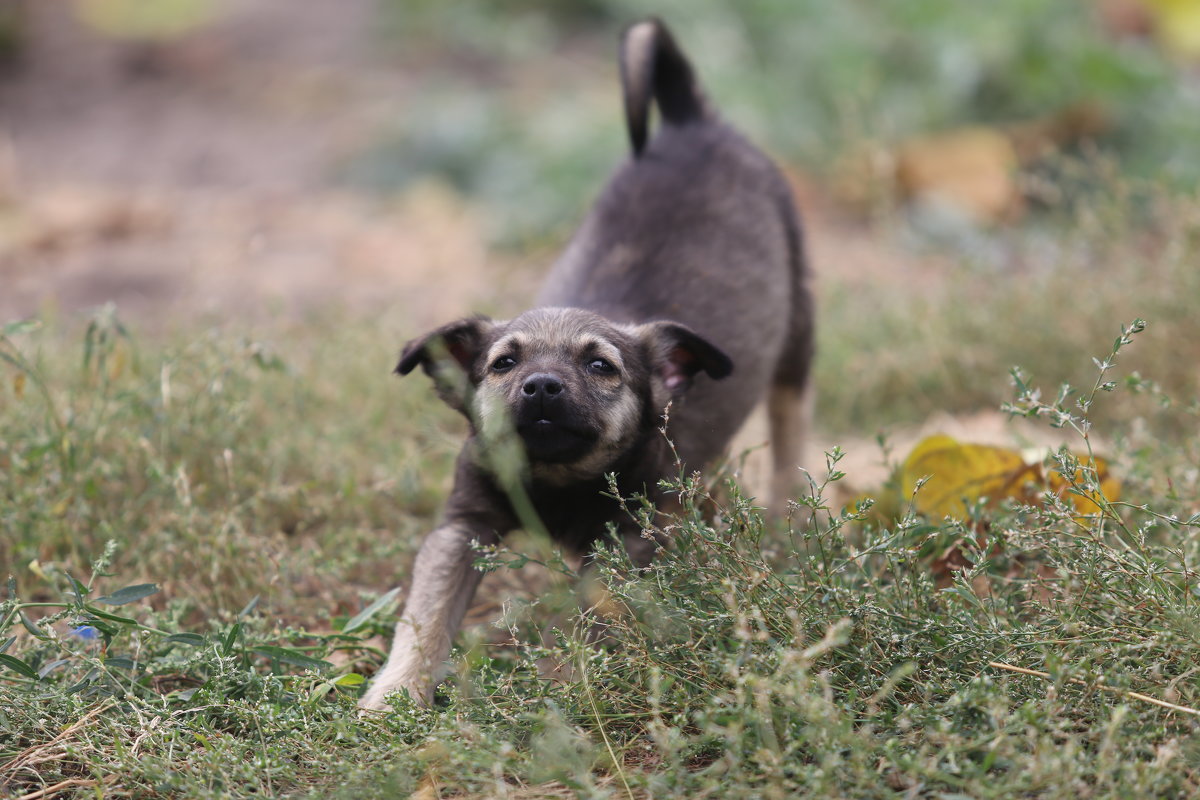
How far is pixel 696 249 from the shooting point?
14.9 feet

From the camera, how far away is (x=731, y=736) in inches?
87.0

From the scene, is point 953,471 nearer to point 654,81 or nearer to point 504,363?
point 504,363

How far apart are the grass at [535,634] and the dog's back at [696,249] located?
66cm

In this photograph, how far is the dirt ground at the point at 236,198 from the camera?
7211mm

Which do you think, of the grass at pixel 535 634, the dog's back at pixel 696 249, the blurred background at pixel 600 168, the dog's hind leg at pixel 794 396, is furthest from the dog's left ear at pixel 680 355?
the blurred background at pixel 600 168

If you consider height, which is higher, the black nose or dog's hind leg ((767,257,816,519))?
the black nose

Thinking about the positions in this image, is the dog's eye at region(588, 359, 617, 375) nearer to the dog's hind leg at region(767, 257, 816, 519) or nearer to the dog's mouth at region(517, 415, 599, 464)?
the dog's mouth at region(517, 415, 599, 464)

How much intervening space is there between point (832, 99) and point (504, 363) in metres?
5.99

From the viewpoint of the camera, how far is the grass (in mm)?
2400

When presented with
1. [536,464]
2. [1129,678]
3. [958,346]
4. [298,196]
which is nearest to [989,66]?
[958,346]

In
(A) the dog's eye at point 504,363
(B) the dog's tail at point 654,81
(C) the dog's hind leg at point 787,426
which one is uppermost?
(B) the dog's tail at point 654,81

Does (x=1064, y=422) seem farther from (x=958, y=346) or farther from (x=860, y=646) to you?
(x=958, y=346)

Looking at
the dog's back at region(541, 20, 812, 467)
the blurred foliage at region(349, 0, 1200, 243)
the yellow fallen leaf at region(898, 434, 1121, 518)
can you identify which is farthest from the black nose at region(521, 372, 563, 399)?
the blurred foliage at region(349, 0, 1200, 243)

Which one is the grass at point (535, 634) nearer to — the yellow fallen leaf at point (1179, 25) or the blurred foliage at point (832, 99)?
the blurred foliage at point (832, 99)
